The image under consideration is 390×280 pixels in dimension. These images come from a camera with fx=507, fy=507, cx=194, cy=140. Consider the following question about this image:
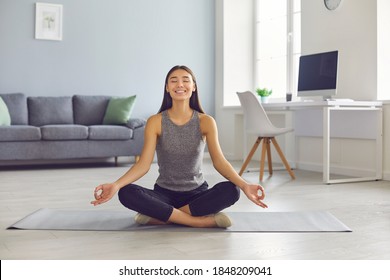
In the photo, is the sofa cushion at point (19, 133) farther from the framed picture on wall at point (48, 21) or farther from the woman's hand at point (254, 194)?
the woman's hand at point (254, 194)

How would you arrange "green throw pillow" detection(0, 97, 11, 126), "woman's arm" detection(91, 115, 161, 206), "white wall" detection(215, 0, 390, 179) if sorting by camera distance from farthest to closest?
"green throw pillow" detection(0, 97, 11, 126), "white wall" detection(215, 0, 390, 179), "woman's arm" detection(91, 115, 161, 206)

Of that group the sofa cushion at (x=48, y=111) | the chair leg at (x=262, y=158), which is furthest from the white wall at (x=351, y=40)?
the sofa cushion at (x=48, y=111)

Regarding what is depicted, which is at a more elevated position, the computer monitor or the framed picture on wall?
the framed picture on wall

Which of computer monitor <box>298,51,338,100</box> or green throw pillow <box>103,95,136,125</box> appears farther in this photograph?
green throw pillow <box>103,95,136,125</box>

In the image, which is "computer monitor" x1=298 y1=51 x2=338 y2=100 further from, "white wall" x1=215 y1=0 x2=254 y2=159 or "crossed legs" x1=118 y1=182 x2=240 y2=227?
"crossed legs" x1=118 y1=182 x2=240 y2=227

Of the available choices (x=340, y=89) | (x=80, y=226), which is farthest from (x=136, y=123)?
A: (x=80, y=226)

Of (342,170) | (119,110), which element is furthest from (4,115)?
(342,170)

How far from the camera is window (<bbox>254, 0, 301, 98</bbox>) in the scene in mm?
5992

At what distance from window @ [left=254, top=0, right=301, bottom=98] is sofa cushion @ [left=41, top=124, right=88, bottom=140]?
2444mm

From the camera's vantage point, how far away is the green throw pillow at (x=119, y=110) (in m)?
5.86

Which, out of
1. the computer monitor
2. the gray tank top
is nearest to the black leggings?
the gray tank top

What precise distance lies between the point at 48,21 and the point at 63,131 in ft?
4.97

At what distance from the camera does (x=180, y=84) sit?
2373 mm
